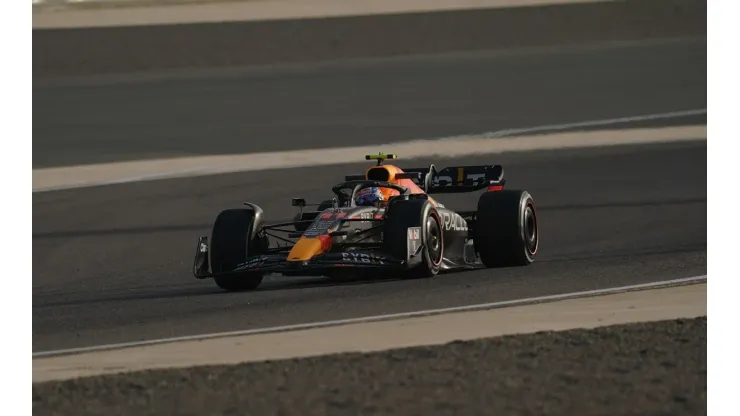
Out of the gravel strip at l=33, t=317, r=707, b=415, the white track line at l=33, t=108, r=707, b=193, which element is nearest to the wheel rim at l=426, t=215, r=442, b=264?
the gravel strip at l=33, t=317, r=707, b=415

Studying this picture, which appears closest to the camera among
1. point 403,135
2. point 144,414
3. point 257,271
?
point 144,414

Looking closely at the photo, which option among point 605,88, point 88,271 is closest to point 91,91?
point 605,88

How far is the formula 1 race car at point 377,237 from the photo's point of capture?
14.0m

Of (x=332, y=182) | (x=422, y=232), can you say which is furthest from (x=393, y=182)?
(x=332, y=182)

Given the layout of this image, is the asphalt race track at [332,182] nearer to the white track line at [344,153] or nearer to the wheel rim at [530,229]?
the wheel rim at [530,229]

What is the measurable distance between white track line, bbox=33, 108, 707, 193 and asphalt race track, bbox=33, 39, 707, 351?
2.07ft

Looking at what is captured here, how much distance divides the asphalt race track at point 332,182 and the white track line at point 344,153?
0.63 m

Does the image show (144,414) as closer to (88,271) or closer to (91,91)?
(88,271)

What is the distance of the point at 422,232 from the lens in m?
14.2

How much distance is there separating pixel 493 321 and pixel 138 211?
10685 millimetres

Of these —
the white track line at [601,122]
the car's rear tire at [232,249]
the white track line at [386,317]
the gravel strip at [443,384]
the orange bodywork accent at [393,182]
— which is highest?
the white track line at [601,122]

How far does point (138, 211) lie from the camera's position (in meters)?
21.5

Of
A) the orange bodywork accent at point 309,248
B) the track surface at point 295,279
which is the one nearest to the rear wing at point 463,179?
the track surface at point 295,279

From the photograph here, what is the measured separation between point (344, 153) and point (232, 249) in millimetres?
11610
